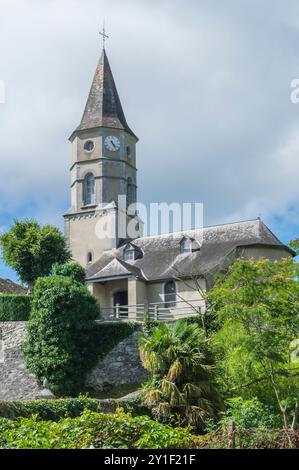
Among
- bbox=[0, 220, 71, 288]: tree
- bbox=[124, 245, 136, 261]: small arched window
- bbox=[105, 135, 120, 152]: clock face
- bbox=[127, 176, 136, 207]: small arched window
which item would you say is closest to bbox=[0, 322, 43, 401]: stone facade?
bbox=[0, 220, 71, 288]: tree

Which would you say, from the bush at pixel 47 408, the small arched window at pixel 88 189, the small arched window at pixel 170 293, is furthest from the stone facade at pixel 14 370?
the small arched window at pixel 88 189

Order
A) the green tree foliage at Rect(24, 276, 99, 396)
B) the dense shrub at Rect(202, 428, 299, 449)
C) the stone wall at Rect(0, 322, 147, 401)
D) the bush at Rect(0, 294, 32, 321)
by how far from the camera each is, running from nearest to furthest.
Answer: the dense shrub at Rect(202, 428, 299, 449) → the green tree foliage at Rect(24, 276, 99, 396) → the stone wall at Rect(0, 322, 147, 401) → the bush at Rect(0, 294, 32, 321)

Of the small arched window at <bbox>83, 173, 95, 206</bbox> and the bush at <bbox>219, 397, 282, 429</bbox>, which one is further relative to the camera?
the small arched window at <bbox>83, 173, 95, 206</bbox>

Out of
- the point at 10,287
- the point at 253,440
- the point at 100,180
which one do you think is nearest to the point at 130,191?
the point at 100,180

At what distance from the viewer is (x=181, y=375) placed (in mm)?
23078

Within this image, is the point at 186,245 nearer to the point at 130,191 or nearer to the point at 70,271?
the point at 70,271

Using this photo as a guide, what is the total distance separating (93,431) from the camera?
14.7 meters

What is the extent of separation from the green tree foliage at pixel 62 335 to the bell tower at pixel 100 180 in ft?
39.2

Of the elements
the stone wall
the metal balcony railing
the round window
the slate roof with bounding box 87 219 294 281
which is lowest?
the stone wall

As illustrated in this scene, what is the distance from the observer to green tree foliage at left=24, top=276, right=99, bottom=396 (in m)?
29.5

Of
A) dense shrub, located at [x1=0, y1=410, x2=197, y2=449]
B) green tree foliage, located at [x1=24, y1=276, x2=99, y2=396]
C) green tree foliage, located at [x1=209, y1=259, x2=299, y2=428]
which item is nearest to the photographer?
dense shrub, located at [x1=0, y1=410, x2=197, y2=449]

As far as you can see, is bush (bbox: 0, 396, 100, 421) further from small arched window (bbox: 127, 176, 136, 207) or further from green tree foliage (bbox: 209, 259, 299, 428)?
small arched window (bbox: 127, 176, 136, 207)

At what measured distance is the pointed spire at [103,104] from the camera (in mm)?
45969
